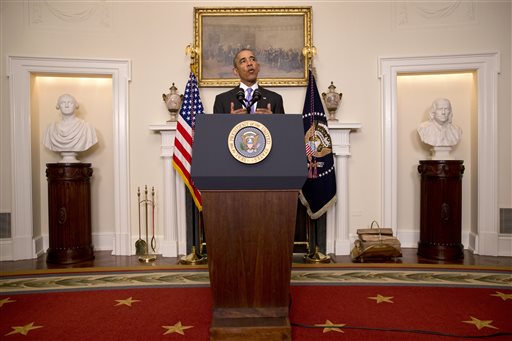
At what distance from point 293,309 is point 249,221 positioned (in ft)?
3.47

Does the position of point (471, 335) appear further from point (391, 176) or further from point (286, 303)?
point (391, 176)

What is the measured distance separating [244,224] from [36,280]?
278cm

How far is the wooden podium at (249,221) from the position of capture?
2.30 m

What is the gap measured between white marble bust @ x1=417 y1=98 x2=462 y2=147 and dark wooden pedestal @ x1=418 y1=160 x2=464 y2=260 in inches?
10.7

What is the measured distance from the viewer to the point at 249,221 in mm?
2402

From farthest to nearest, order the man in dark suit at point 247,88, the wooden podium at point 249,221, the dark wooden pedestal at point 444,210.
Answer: the dark wooden pedestal at point 444,210
the man in dark suit at point 247,88
the wooden podium at point 249,221

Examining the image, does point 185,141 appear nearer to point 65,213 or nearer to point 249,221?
point 65,213

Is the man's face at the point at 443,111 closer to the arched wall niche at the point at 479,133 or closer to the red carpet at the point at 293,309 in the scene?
the arched wall niche at the point at 479,133

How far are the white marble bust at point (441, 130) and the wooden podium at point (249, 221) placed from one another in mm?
3292

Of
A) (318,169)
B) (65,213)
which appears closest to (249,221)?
(318,169)

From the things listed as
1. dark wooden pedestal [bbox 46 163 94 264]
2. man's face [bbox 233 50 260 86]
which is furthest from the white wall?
man's face [bbox 233 50 260 86]

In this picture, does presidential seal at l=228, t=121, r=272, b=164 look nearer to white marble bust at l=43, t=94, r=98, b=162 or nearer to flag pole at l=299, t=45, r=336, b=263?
flag pole at l=299, t=45, r=336, b=263

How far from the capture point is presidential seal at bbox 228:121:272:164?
231cm

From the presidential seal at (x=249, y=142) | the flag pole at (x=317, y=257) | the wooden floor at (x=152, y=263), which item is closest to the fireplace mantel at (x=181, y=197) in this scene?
the wooden floor at (x=152, y=263)
